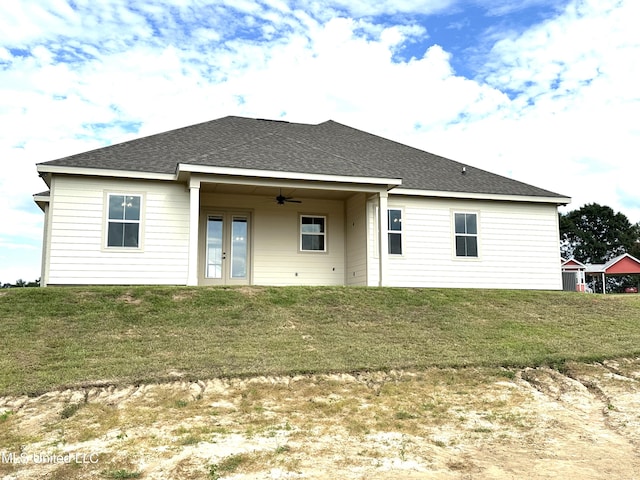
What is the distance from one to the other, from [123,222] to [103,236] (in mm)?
556

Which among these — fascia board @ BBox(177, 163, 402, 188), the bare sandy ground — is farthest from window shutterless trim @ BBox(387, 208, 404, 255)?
the bare sandy ground

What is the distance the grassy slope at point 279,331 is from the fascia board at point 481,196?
330 centimetres

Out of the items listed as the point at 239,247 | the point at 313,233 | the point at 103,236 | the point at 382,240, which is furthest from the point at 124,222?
the point at 382,240

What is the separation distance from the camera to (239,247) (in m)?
15.2

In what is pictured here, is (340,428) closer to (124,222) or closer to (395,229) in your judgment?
(124,222)

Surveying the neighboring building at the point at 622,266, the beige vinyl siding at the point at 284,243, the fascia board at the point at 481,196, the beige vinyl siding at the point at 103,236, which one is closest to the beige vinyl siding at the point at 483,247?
the fascia board at the point at 481,196

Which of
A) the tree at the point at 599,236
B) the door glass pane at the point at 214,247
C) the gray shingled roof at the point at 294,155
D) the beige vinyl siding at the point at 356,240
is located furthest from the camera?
the tree at the point at 599,236

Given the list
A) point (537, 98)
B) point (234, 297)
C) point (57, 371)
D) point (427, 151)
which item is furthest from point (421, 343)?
point (537, 98)

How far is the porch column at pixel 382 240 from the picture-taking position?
13.8 meters

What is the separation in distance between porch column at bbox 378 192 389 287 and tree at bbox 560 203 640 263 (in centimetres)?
5263

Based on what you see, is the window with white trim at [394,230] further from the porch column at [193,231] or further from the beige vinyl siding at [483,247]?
the porch column at [193,231]

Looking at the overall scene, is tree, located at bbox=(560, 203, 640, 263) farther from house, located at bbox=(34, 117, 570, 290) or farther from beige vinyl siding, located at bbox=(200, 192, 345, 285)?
beige vinyl siding, located at bbox=(200, 192, 345, 285)

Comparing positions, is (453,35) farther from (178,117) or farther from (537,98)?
(178,117)

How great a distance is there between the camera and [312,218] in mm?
15766
